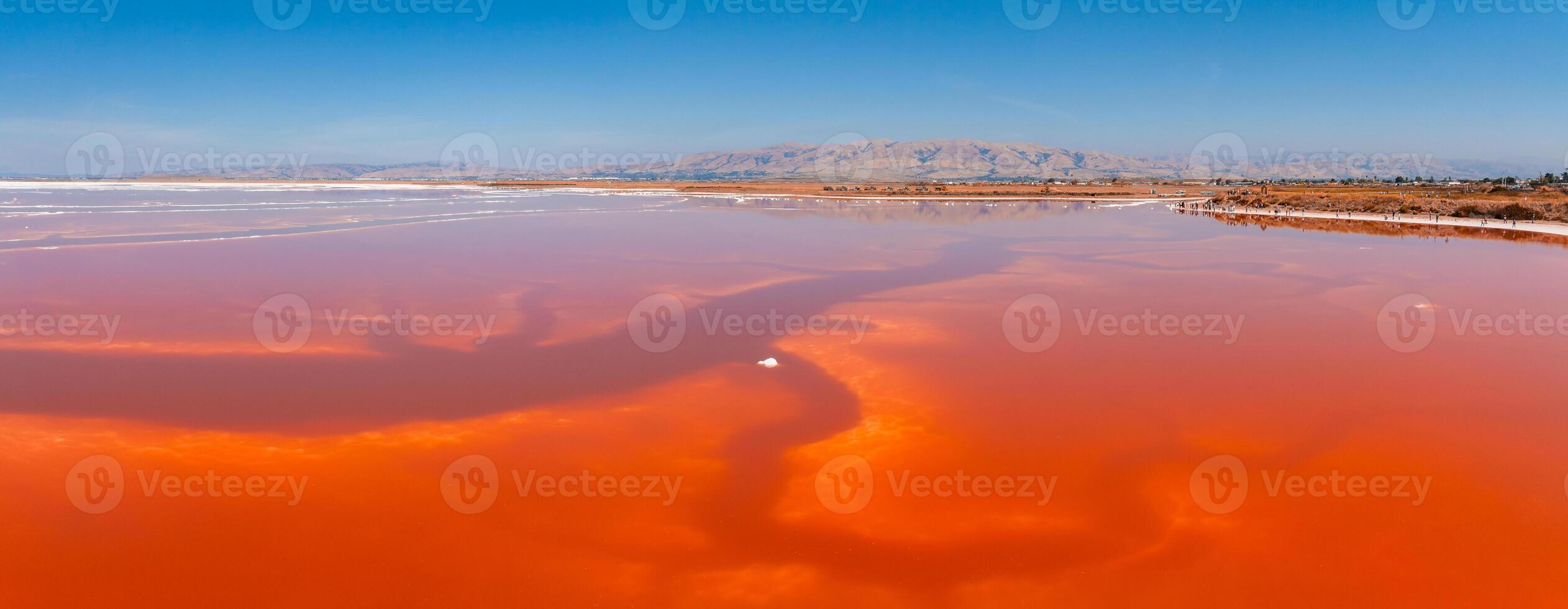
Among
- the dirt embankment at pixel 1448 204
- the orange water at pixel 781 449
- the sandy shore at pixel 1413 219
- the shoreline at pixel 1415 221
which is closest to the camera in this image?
the orange water at pixel 781 449

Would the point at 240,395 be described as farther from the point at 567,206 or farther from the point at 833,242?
the point at 567,206

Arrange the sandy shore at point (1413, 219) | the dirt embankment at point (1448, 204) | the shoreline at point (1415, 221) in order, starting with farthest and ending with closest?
the dirt embankment at point (1448, 204) → the sandy shore at point (1413, 219) → the shoreline at point (1415, 221)

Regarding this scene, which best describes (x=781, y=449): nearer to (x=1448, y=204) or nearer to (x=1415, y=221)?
(x=1415, y=221)

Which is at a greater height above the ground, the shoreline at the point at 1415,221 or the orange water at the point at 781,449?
the shoreline at the point at 1415,221

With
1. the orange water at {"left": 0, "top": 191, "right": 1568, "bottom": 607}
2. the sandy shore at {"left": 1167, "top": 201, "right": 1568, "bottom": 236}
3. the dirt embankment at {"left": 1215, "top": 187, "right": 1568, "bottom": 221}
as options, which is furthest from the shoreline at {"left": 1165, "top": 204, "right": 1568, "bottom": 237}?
the orange water at {"left": 0, "top": 191, "right": 1568, "bottom": 607}

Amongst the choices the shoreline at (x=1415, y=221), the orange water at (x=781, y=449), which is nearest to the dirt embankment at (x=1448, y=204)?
the shoreline at (x=1415, y=221)

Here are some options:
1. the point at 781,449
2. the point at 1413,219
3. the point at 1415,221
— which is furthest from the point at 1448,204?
the point at 781,449

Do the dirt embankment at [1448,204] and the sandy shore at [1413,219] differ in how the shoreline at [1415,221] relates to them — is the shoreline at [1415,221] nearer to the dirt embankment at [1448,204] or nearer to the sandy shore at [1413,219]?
the sandy shore at [1413,219]

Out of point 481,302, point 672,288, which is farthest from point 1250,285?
point 481,302
